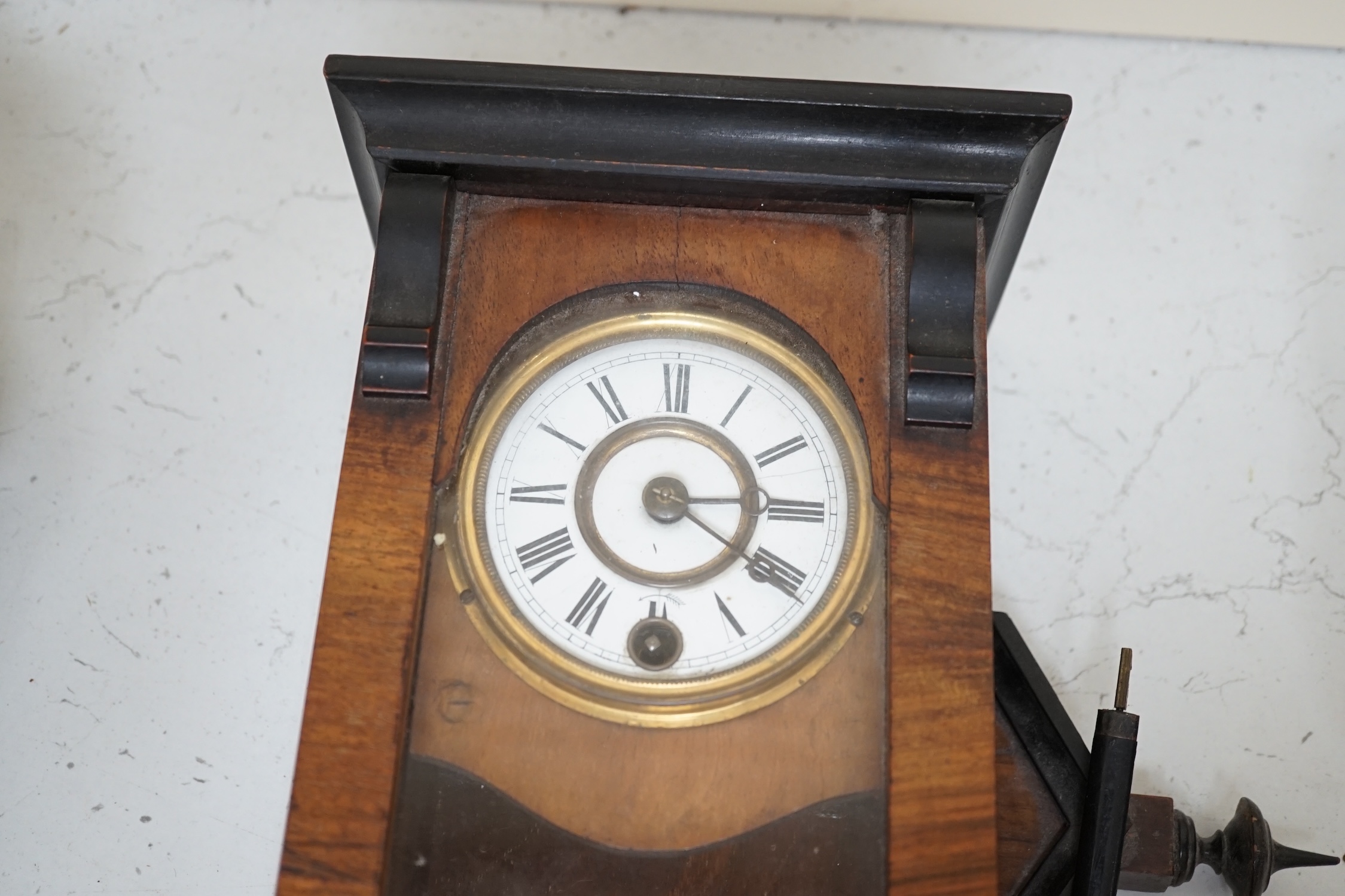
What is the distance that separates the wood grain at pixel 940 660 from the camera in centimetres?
98

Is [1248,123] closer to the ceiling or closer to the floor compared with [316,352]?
closer to the ceiling

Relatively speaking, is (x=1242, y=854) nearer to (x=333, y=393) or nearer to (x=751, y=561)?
(x=751, y=561)

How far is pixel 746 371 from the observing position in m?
1.11

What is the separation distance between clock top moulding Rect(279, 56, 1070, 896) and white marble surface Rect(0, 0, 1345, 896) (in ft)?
1.59

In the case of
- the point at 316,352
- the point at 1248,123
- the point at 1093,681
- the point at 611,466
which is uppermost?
the point at 1248,123

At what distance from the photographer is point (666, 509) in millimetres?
1078

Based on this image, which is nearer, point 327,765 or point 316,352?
point 327,765

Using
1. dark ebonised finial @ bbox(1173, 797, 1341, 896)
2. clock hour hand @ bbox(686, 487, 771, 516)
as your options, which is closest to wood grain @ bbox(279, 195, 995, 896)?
clock hour hand @ bbox(686, 487, 771, 516)

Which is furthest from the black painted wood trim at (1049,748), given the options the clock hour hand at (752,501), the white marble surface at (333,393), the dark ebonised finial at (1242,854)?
the clock hour hand at (752,501)

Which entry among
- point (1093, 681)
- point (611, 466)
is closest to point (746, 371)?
point (611, 466)

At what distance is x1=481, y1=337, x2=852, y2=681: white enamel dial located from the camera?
3.49 ft

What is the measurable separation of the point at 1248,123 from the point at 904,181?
0.82 m

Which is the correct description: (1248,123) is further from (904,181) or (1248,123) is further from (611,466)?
(611,466)

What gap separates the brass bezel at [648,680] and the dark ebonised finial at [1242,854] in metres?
0.47
